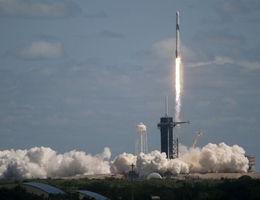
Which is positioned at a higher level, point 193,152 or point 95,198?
point 193,152

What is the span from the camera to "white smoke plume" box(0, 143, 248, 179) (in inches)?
7096

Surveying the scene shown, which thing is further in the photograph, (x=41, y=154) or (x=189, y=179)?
(x=41, y=154)

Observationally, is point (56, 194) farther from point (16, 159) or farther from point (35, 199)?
point (16, 159)

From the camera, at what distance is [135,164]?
187 metres

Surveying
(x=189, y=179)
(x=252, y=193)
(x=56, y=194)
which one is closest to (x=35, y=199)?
(x=56, y=194)

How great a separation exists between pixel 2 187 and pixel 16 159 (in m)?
74.5

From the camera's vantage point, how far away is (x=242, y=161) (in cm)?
18225

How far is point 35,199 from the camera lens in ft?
362

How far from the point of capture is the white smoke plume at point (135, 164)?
591ft

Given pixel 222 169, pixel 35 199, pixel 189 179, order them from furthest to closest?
pixel 222 169
pixel 189 179
pixel 35 199

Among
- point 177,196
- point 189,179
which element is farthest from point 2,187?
point 189,179

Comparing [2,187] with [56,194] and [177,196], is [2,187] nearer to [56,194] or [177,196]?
[56,194]

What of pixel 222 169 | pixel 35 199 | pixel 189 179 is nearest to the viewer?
pixel 35 199

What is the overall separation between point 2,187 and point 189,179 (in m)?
60.1
